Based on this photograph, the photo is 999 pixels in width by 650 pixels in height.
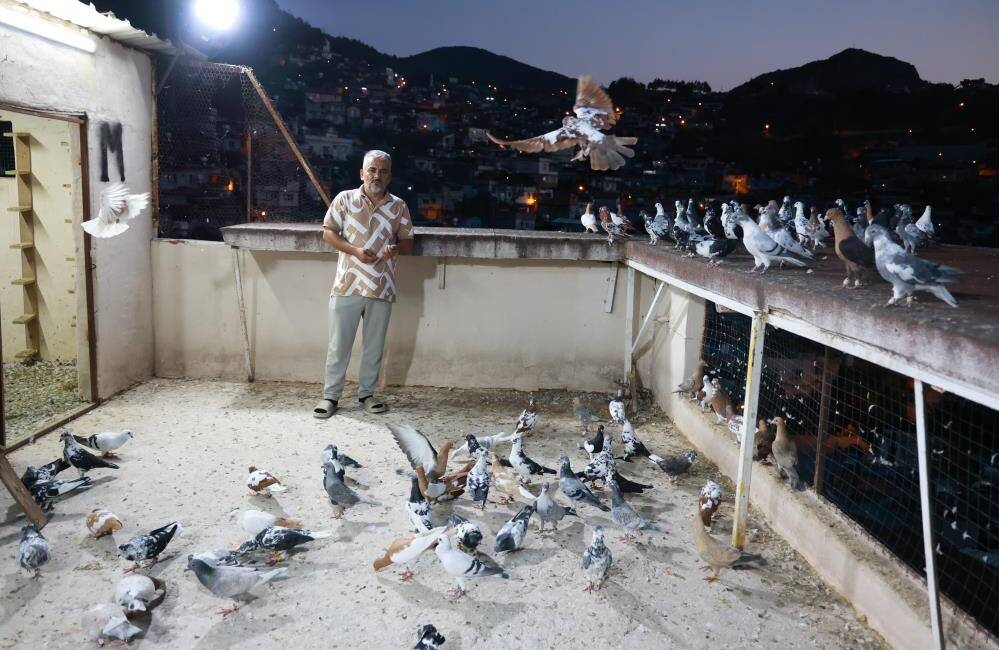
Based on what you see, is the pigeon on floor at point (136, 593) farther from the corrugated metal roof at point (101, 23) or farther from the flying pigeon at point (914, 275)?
the corrugated metal roof at point (101, 23)

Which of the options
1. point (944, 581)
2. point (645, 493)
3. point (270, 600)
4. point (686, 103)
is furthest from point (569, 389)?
point (686, 103)

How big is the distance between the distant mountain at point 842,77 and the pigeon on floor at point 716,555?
3528 centimetres

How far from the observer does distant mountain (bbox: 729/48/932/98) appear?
35938 mm

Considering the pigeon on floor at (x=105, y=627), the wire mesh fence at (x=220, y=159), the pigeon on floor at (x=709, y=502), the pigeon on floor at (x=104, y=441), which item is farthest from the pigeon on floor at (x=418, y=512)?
the wire mesh fence at (x=220, y=159)

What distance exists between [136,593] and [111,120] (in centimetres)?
510

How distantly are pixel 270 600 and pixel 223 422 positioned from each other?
313 centimetres

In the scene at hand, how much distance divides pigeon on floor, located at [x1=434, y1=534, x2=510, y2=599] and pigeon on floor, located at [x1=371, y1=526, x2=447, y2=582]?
6 cm

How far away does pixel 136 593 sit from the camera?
3.22 metres

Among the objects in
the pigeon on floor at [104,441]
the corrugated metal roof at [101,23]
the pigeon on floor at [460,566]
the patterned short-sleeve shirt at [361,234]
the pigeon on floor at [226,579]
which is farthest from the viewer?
the patterned short-sleeve shirt at [361,234]

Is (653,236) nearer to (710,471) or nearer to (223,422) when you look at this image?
(710,471)

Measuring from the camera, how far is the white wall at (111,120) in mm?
5375

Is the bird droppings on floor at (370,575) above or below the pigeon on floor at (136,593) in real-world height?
below

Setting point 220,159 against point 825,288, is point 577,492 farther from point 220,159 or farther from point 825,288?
point 220,159

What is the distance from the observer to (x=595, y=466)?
4879 millimetres
